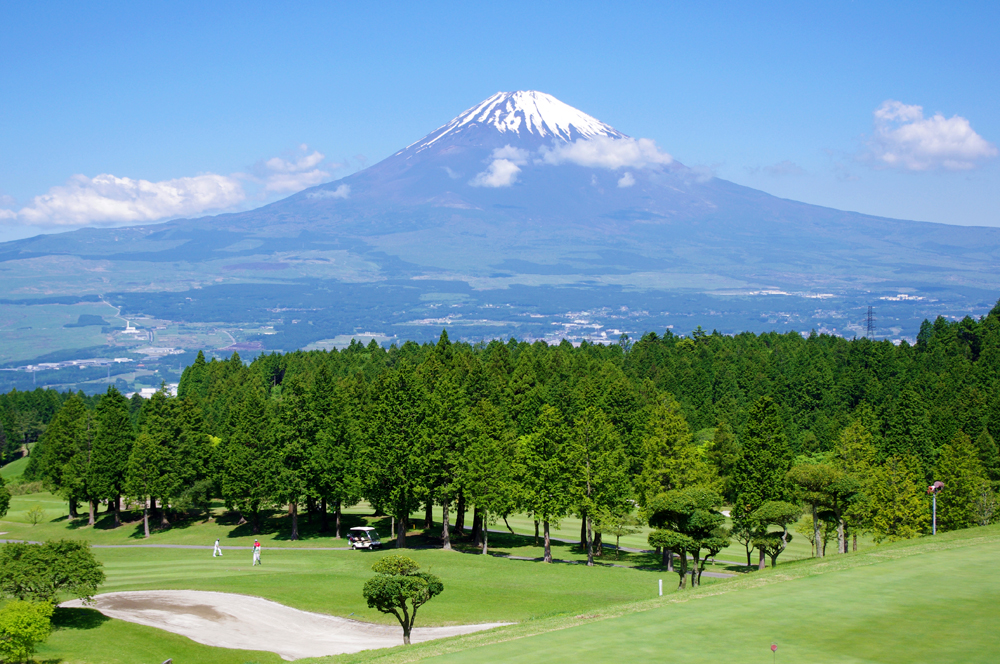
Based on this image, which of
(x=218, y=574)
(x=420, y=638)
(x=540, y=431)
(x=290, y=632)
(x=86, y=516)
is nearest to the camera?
(x=420, y=638)

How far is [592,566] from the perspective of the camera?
5303 centimetres

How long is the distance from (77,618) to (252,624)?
759cm

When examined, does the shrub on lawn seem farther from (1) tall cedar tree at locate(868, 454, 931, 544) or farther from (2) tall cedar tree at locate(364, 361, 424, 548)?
(1) tall cedar tree at locate(868, 454, 931, 544)

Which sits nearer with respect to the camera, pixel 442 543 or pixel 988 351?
pixel 442 543

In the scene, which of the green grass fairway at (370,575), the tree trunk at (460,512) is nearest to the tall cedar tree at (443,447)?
the tree trunk at (460,512)

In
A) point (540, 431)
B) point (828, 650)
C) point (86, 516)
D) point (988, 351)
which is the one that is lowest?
point (86, 516)

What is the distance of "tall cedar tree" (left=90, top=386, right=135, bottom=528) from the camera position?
7612cm

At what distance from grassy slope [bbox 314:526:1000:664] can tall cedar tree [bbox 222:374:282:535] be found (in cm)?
4003

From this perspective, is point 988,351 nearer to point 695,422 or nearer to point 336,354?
point 695,422

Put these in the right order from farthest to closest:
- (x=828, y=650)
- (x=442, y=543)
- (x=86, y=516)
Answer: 1. (x=86, y=516)
2. (x=442, y=543)
3. (x=828, y=650)

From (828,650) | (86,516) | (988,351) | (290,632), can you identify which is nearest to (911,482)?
(828,650)

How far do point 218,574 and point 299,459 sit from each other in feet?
54.0

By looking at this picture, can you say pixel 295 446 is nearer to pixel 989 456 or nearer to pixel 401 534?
pixel 401 534

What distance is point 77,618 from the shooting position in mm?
37562
